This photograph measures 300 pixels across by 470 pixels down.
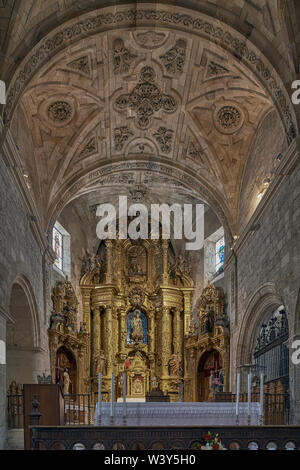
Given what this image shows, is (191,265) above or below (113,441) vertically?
above

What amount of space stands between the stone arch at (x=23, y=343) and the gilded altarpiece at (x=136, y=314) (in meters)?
6.56

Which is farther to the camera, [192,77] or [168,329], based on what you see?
[168,329]

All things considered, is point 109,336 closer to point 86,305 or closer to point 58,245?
point 86,305

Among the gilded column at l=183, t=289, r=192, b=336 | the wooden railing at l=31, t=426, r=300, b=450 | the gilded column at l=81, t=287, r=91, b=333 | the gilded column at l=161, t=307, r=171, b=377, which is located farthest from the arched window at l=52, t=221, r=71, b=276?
the wooden railing at l=31, t=426, r=300, b=450

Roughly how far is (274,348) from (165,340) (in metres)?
8.91

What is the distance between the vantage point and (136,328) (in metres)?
24.8


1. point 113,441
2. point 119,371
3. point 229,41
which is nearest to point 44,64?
point 229,41

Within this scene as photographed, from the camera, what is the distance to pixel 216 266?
940 inches

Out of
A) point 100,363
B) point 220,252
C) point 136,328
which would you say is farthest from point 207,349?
point 100,363

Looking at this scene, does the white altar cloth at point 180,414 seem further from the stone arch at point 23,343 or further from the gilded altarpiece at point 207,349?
the gilded altarpiece at point 207,349

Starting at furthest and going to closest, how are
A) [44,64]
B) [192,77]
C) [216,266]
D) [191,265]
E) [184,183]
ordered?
[191,265], [216,266], [184,183], [192,77], [44,64]

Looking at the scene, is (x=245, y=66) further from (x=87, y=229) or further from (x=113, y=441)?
(x=87, y=229)

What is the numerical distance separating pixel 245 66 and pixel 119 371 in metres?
14.2

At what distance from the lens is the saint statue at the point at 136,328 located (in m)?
24.7
